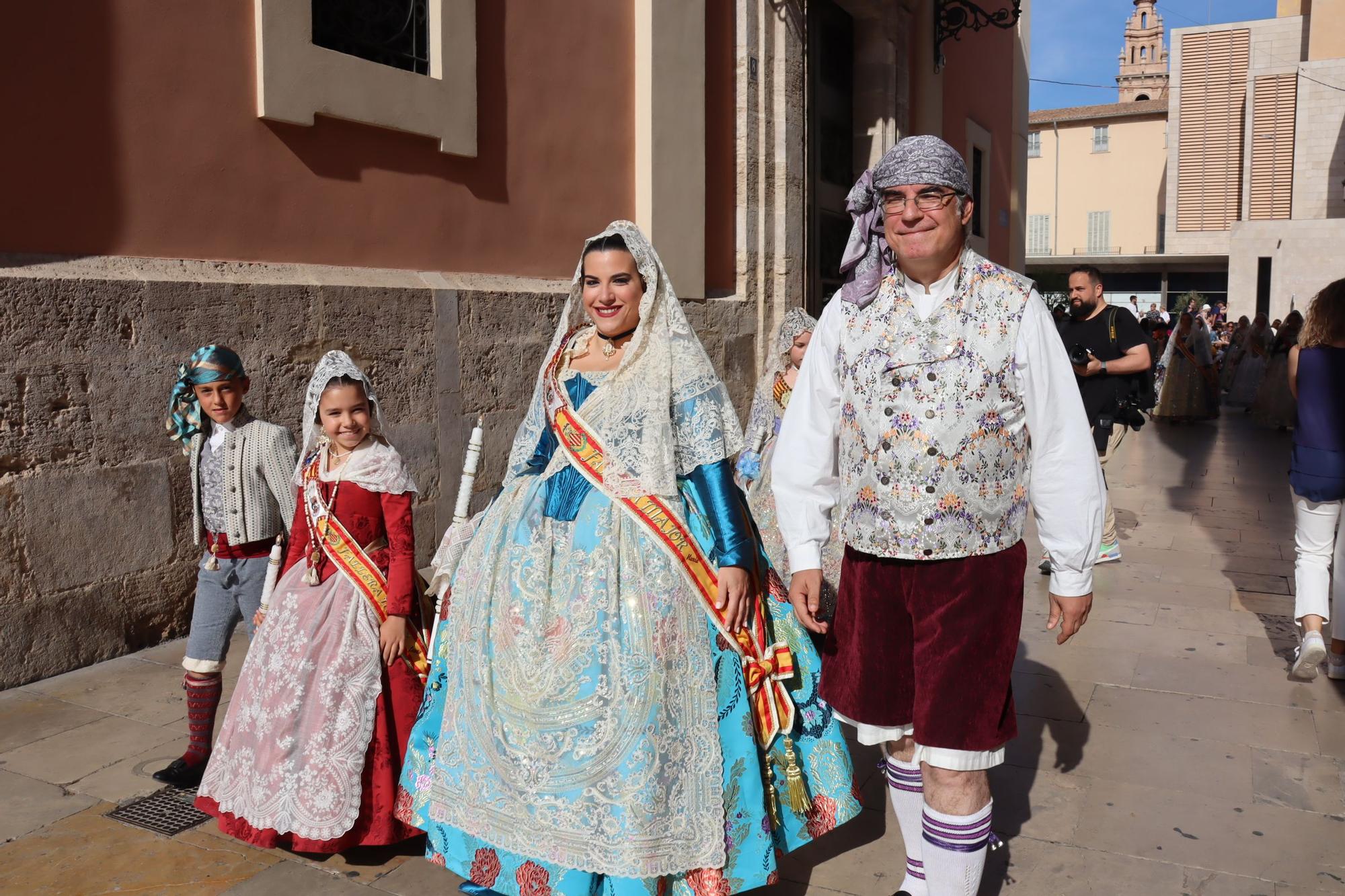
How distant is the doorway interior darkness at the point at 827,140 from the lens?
11766mm

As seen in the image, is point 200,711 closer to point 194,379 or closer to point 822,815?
point 194,379

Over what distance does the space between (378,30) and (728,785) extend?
17.2 feet

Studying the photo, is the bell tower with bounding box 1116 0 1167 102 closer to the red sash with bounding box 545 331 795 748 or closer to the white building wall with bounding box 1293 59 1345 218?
the white building wall with bounding box 1293 59 1345 218

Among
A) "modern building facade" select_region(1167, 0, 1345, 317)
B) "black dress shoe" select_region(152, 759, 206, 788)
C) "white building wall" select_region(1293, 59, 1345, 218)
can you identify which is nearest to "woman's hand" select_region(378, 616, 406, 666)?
"black dress shoe" select_region(152, 759, 206, 788)

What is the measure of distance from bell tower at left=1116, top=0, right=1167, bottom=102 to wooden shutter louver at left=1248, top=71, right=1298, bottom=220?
40.5 m

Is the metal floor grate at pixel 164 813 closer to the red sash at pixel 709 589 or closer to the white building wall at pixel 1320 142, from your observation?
the red sash at pixel 709 589

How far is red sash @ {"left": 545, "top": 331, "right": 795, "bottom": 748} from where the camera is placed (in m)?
2.76

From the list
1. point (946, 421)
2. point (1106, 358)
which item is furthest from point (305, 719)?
point (1106, 358)

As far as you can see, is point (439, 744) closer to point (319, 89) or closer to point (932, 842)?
point (932, 842)

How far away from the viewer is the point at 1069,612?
252cm

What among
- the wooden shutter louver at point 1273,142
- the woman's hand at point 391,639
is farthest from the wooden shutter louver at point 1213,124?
the woman's hand at point 391,639

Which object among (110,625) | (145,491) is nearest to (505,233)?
(145,491)

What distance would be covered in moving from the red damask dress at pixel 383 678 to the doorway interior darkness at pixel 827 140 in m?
8.87

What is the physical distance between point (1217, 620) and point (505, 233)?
189 inches
